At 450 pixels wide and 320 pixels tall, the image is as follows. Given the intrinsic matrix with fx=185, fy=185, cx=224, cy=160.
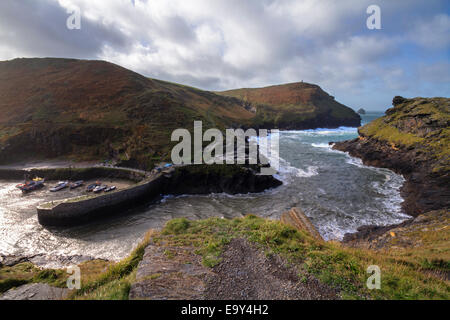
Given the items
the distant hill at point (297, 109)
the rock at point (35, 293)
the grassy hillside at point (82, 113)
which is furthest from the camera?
the distant hill at point (297, 109)

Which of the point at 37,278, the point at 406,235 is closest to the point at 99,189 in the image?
the point at 37,278

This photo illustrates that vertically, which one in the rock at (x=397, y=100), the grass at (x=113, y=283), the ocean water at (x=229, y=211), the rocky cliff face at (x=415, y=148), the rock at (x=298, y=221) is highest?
the rock at (x=397, y=100)

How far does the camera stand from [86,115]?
49.6 meters

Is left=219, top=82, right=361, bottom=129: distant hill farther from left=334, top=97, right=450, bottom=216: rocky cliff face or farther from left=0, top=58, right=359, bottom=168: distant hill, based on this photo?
left=334, top=97, right=450, bottom=216: rocky cliff face

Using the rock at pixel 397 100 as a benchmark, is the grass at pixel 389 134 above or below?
below

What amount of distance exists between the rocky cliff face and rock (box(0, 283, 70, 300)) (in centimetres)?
2671

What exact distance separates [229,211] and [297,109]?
354 ft

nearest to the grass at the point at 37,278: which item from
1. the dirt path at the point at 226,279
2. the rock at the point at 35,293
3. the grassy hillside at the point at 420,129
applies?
the rock at the point at 35,293

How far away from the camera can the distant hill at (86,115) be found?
38.6 metres

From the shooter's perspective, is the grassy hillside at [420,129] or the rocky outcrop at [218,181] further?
the rocky outcrop at [218,181]

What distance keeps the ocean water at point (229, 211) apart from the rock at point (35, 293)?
23.2ft

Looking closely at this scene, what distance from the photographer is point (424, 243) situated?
10516 mm

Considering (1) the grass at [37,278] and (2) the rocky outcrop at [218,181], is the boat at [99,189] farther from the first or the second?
(1) the grass at [37,278]
